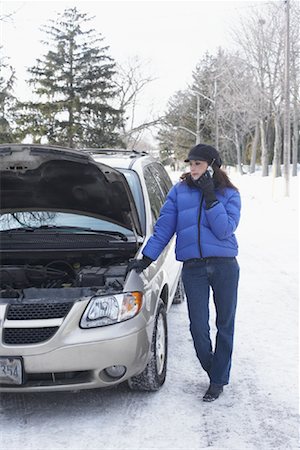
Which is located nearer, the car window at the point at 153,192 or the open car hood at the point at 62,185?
the open car hood at the point at 62,185

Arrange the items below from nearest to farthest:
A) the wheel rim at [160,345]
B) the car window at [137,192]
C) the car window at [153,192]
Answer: the wheel rim at [160,345] < the car window at [137,192] < the car window at [153,192]

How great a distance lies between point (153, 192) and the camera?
17.3 feet

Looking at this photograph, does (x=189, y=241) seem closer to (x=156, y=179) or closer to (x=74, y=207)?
(x=74, y=207)

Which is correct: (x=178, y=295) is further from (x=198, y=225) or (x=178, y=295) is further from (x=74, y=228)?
(x=198, y=225)

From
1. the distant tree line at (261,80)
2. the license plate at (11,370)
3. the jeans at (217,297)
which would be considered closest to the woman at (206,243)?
the jeans at (217,297)

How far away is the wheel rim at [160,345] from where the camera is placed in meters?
3.90

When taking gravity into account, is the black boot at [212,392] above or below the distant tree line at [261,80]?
below

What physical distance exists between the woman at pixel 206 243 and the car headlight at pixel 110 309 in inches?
10.9

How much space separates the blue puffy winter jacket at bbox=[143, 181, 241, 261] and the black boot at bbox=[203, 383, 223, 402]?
3.12 ft

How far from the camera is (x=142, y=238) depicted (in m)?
4.38

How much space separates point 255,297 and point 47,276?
3.20 meters

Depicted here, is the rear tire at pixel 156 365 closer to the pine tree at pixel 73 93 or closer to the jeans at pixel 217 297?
the jeans at pixel 217 297

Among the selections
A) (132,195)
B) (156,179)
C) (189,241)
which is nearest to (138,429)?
(189,241)

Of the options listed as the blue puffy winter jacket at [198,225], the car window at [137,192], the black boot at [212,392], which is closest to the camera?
the blue puffy winter jacket at [198,225]
